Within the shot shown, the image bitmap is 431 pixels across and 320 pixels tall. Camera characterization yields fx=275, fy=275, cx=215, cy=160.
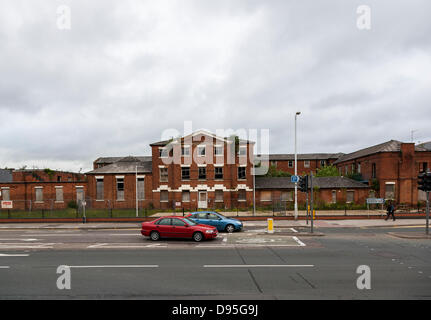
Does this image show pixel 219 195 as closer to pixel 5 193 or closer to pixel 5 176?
pixel 5 193

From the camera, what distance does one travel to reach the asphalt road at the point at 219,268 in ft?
24.3

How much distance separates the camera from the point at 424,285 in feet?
25.6

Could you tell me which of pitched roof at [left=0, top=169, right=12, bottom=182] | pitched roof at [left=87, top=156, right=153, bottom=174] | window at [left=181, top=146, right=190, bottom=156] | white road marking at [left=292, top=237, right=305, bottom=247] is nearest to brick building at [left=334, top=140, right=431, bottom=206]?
window at [left=181, top=146, right=190, bottom=156]

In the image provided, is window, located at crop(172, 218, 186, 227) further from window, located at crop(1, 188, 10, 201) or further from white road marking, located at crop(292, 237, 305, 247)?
window, located at crop(1, 188, 10, 201)

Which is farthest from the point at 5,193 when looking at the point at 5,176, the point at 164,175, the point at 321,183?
the point at 321,183

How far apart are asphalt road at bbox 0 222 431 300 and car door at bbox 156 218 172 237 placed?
0.55 metres

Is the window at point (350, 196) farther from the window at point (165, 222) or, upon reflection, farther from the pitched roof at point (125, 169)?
the window at point (165, 222)

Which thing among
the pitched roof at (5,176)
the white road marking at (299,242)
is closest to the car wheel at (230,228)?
the white road marking at (299,242)

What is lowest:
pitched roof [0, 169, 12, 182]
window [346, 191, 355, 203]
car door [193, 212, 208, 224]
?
window [346, 191, 355, 203]

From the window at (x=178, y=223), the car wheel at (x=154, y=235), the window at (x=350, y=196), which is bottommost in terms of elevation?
the window at (x=350, y=196)

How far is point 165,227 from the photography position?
15648 mm

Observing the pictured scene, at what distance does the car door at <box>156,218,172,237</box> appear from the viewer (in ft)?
51.1

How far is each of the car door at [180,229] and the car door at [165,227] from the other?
24cm
